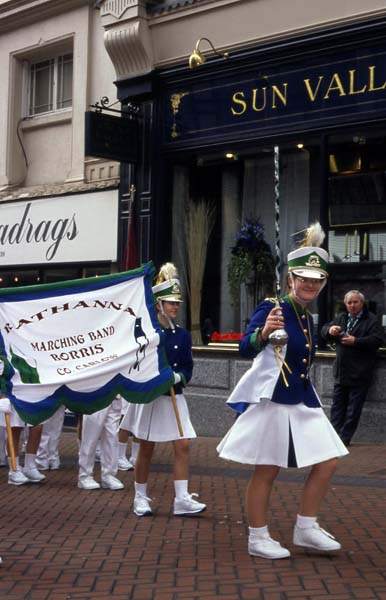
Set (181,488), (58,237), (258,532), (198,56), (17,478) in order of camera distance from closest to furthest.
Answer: (258,532), (181,488), (17,478), (198,56), (58,237)

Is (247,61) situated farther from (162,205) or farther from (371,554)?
(371,554)

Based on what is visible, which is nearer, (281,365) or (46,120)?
(281,365)

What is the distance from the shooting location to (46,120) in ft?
54.4

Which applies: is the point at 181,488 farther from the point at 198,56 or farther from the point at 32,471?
the point at 198,56

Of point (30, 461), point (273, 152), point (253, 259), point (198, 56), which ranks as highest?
point (198, 56)

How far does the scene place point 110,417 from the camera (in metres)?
9.56

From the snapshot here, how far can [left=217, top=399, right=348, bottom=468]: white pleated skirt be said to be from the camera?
20.4ft

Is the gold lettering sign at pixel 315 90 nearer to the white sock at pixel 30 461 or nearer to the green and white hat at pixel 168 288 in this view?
the green and white hat at pixel 168 288

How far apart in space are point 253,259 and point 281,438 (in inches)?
302

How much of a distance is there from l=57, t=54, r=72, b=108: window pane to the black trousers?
7.74 m

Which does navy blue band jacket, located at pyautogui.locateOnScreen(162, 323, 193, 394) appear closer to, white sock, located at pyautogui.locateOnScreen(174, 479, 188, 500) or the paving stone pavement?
white sock, located at pyautogui.locateOnScreen(174, 479, 188, 500)

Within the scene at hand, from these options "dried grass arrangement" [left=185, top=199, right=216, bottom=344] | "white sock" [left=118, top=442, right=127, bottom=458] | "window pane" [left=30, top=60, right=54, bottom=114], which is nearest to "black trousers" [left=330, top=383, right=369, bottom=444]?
"white sock" [left=118, top=442, right=127, bottom=458]

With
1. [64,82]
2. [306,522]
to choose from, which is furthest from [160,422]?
[64,82]

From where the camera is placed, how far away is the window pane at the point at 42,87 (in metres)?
16.9
